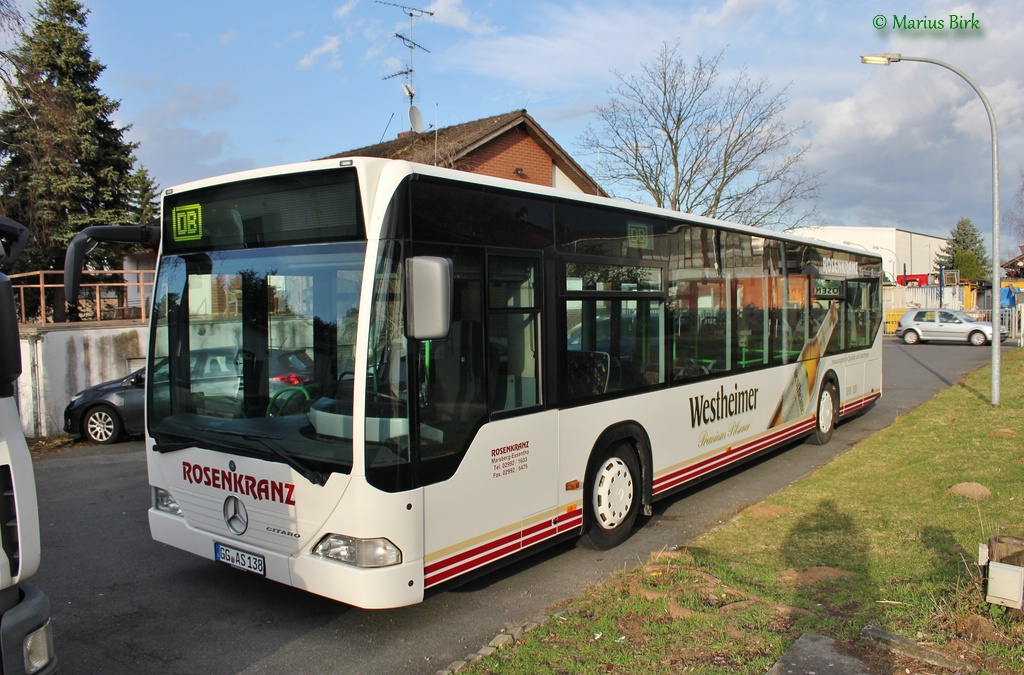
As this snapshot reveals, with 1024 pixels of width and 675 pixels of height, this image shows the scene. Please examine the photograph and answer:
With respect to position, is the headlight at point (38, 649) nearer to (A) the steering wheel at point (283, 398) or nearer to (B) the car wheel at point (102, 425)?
(A) the steering wheel at point (283, 398)

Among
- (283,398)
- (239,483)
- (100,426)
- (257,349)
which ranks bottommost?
(100,426)

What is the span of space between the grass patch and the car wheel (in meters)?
10.7

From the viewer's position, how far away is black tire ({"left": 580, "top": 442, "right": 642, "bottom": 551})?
628cm

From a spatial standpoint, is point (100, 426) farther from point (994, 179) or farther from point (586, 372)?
point (994, 179)

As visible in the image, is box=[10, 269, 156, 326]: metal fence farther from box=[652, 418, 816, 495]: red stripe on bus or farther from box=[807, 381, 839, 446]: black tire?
box=[807, 381, 839, 446]: black tire

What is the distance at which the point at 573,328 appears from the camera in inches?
234

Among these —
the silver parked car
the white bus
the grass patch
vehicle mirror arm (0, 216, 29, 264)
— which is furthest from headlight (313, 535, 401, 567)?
the silver parked car

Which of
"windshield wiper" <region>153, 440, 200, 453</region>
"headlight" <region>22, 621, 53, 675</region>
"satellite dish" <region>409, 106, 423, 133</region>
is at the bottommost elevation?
"headlight" <region>22, 621, 53, 675</region>

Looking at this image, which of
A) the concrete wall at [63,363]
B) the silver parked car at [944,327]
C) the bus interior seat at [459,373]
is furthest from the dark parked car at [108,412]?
the silver parked car at [944,327]

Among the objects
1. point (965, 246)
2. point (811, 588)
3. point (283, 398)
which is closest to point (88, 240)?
point (283, 398)

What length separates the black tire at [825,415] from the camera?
11.3m

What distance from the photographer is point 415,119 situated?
14.0 m

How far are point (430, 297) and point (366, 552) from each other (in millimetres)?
1544

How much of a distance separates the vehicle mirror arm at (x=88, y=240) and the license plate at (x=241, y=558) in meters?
1.92
